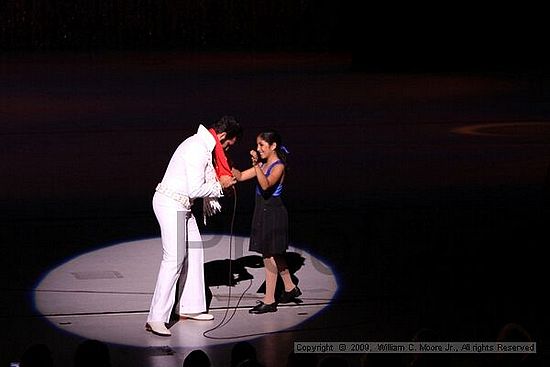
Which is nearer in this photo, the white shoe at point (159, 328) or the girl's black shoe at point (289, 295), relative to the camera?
the white shoe at point (159, 328)

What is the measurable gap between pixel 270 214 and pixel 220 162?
838mm

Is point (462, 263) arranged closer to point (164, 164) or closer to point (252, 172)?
point (252, 172)

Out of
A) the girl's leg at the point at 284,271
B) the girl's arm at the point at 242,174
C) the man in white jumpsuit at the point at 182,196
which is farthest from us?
the girl's leg at the point at 284,271

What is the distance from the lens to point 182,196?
9008 millimetres

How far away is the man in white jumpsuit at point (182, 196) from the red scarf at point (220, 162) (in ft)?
0.11

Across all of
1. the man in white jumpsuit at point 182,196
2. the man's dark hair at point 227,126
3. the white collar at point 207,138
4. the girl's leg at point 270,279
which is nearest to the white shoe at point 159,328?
the man in white jumpsuit at point 182,196

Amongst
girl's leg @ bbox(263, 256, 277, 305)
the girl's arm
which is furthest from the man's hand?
girl's leg @ bbox(263, 256, 277, 305)

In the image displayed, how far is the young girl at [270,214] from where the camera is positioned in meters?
9.62

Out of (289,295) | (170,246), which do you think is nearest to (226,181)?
(170,246)

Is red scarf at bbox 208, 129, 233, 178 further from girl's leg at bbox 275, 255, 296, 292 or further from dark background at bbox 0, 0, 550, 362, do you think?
dark background at bbox 0, 0, 550, 362

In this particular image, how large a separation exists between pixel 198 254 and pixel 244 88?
19.9m

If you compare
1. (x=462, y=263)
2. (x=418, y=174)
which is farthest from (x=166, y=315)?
(x=418, y=174)

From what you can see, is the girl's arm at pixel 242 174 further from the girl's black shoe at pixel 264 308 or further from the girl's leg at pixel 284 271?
the girl's black shoe at pixel 264 308

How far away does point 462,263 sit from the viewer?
11320 millimetres
